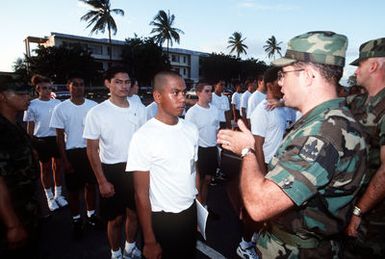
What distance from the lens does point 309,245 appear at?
1778 millimetres

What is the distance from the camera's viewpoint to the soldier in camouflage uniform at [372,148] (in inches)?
93.2

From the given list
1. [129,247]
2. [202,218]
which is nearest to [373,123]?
[202,218]

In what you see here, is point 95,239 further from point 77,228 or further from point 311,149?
point 311,149

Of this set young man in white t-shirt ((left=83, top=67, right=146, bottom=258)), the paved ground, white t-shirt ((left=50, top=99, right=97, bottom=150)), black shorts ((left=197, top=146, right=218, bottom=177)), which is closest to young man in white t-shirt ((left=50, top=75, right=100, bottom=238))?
white t-shirt ((left=50, top=99, right=97, bottom=150))

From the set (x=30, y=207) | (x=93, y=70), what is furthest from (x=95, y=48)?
(x=30, y=207)

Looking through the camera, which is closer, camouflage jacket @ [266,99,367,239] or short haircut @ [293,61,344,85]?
camouflage jacket @ [266,99,367,239]

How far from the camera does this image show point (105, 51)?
53.8 metres

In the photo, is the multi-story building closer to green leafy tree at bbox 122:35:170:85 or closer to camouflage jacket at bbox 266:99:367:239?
green leafy tree at bbox 122:35:170:85

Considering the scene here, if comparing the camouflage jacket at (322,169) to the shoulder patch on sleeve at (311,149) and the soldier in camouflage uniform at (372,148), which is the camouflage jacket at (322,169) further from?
the soldier in camouflage uniform at (372,148)

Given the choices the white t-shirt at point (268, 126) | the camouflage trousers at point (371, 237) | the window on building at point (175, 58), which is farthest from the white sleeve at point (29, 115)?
the window on building at point (175, 58)

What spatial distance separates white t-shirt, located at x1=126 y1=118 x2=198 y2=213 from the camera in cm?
251

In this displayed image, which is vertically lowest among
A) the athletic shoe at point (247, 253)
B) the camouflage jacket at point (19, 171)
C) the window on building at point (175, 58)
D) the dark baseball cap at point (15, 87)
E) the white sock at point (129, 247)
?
the athletic shoe at point (247, 253)

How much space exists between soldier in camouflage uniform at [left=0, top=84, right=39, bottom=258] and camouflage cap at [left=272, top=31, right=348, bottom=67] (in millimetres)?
2384

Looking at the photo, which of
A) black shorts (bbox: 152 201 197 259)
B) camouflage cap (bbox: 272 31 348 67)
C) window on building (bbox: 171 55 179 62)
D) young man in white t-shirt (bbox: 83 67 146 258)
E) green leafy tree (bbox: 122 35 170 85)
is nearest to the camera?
camouflage cap (bbox: 272 31 348 67)
